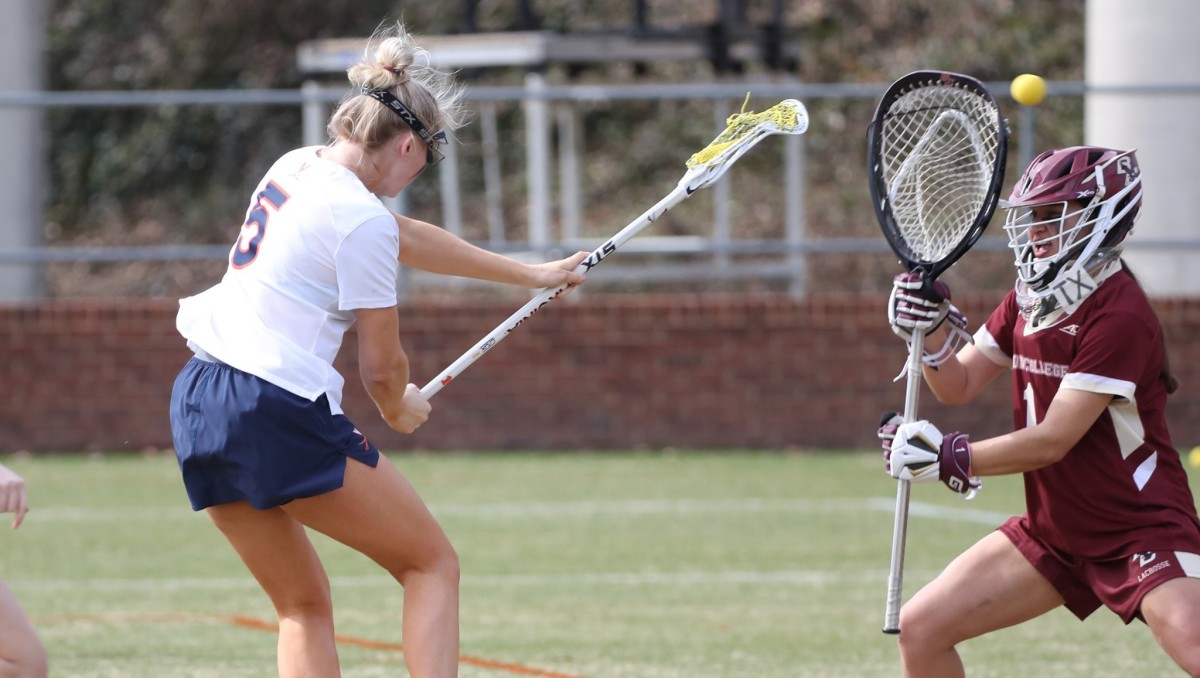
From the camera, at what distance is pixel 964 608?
15.0 feet

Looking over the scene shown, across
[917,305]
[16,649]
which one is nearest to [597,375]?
[917,305]

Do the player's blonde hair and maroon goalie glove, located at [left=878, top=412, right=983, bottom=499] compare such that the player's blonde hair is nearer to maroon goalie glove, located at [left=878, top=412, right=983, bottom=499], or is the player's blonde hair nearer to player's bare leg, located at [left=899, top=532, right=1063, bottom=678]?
maroon goalie glove, located at [left=878, top=412, right=983, bottom=499]

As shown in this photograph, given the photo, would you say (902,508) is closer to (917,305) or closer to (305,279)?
(917,305)

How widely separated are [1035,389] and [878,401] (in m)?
8.19

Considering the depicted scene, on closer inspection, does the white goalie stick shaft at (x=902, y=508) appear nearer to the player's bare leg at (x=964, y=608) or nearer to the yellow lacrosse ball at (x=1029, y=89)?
the player's bare leg at (x=964, y=608)

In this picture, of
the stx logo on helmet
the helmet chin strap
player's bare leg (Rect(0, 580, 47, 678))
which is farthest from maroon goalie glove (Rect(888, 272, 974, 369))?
player's bare leg (Rect(0, 580, 47, 678))

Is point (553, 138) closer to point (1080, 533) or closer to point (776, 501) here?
point (776, 501)

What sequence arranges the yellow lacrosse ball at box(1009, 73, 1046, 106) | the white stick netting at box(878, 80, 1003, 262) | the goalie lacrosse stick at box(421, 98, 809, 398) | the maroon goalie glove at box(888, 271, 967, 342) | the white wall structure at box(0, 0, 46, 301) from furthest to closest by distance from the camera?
the white wall structure at box(0, 0, 46, 301)
the yellow lacrosse ball at box(1009, 73, 1046, 106)
the goalie lacrosse stick at box(421, 98, 809, 398)
the white stick netting at box(878, 80, 1003, 262)
the maroon goalie glove at box(888, 271, 967, 342)

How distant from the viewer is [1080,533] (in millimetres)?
4488

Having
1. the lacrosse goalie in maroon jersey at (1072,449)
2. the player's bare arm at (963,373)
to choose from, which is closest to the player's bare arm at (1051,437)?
the lacrosse goalie in maroon jersey at (1072,449)

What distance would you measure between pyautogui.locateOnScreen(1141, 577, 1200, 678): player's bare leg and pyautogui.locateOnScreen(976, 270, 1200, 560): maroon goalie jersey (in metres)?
0.12

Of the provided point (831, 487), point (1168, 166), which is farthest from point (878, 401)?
point (1168, 166)

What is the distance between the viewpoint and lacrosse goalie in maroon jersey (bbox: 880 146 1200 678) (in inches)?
171

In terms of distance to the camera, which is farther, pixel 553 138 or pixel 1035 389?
pixel 553 138
